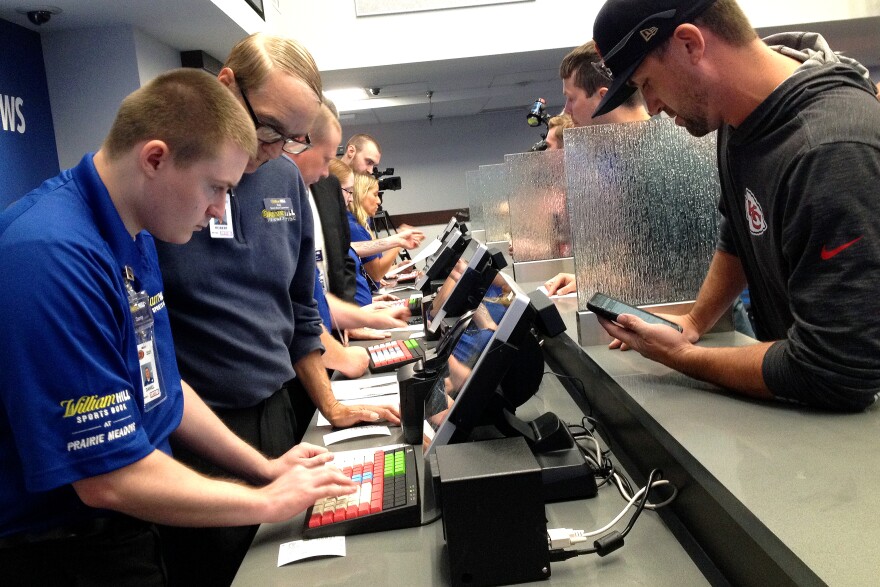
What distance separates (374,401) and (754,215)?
102 cm

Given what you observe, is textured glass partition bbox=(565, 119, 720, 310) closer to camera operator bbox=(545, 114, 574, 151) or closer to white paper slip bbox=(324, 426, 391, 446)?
white paper slip bbox=(324, 426, 391, 446)

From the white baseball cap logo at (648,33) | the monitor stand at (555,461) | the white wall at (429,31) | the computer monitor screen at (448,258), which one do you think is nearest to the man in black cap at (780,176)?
the white baseball cap logo at (648,33)

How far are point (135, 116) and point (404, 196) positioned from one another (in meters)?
9.55

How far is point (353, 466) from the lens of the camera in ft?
4.09

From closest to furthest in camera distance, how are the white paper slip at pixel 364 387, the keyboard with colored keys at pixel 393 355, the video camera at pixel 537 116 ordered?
the white paper slip at pixel 364 387 < the keyboard with colored keys at pixel 393 355 < the video camera at pixel 537 116

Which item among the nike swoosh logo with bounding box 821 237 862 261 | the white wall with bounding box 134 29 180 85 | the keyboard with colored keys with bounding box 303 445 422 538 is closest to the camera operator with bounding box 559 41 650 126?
the nike swoosh logo with bounding box 821 237 862 261

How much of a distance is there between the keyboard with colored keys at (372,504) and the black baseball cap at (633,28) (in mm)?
759

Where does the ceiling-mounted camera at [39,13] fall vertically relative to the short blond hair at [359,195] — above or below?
above

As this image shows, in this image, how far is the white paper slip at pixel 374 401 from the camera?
1.67 meters

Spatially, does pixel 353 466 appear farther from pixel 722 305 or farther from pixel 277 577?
pixel 722 305

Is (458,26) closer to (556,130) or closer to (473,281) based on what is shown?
(556,130)

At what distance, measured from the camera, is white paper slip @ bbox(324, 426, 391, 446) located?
1.53 metres

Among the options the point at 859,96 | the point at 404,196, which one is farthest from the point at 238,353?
the point at 404,196

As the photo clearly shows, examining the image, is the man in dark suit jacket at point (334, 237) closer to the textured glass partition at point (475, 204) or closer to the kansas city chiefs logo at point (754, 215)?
the kansas city chiefs logo at point (754, 215)
